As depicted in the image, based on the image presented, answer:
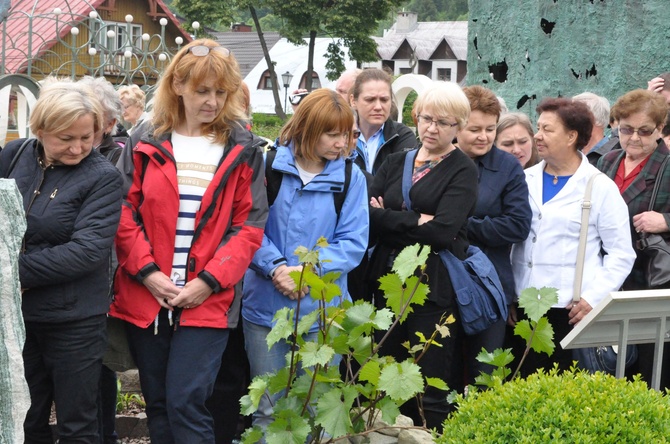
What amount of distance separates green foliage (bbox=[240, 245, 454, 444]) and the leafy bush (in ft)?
0.96

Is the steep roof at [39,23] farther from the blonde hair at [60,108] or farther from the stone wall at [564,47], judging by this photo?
Answer: the blonde hair at [60,108]

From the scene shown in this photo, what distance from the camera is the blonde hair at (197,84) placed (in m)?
3.61

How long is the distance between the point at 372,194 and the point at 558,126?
38.0 inches

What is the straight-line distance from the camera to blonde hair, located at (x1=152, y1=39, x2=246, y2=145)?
361 cm

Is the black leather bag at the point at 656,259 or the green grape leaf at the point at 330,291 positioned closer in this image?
the green grape leaf at the point at 330,291

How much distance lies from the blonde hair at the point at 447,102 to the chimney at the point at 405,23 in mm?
66374

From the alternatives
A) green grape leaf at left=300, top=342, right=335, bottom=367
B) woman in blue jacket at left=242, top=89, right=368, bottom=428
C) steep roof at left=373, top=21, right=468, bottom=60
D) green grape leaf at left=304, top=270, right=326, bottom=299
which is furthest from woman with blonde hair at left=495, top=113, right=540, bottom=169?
steep roof at left=373, top=21, right=468, bottom=60

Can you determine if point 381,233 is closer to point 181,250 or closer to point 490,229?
point 490,229

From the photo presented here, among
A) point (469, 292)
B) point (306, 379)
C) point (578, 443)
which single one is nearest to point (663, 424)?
point (578, 443)

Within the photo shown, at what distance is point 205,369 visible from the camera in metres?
3.52

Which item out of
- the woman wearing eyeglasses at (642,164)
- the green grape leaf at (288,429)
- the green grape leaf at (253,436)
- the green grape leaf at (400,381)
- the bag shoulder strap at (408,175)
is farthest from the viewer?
the woman wearing eyeglasses at (642,164)

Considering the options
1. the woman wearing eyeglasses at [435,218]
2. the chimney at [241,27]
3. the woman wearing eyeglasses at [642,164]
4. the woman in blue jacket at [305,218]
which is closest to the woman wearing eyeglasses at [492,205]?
the woman wearing eyeglasses at [435,218]

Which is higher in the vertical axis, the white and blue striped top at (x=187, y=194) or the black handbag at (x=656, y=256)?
the white and blue striped top at (x=187, y=194)

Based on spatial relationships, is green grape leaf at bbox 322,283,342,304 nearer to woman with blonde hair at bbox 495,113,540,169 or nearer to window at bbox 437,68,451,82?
woman with blonde hair at bbox 495,113,540,169
